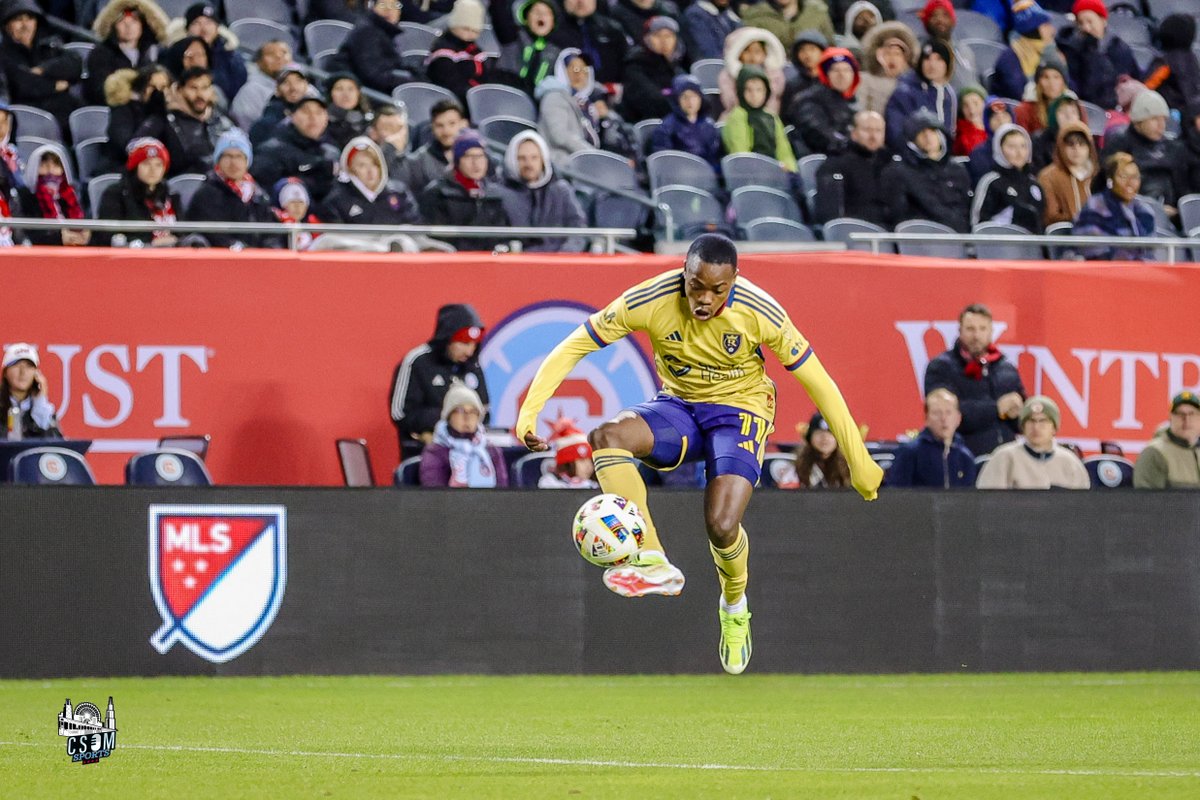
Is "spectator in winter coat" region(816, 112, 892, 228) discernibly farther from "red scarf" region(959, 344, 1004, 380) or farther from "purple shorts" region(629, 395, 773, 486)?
"purple shorts" region(629, 395, 773, 486)

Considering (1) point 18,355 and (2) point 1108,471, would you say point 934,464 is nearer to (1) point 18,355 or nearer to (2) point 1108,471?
(2) point 1108,471

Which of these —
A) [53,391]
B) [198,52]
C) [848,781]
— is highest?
[198,52]

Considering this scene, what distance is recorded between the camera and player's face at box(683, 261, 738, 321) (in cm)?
939

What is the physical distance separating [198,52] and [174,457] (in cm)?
374

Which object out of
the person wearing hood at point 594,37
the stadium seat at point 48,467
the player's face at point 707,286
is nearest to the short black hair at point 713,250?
the player's face at point 707,286

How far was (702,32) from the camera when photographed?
757 inches

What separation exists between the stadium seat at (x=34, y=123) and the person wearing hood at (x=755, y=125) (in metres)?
6.17

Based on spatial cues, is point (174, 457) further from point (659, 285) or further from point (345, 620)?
point (659, 285)

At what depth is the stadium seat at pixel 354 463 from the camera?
1552cm

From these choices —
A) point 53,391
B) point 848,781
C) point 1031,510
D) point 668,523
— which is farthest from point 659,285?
point 53,391

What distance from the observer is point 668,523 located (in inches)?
543

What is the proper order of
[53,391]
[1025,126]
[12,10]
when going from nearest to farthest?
[53,391] < [12,10] < [1025,126]

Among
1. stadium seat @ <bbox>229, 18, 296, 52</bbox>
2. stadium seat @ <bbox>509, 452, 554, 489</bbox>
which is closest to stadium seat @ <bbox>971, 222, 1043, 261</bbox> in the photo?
stadium seat @ <bbox>509, 452, 554, 489</bbox>

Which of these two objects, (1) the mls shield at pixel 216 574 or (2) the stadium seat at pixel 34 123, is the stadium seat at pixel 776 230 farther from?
(2) the stadium seat at pixel 34 123
